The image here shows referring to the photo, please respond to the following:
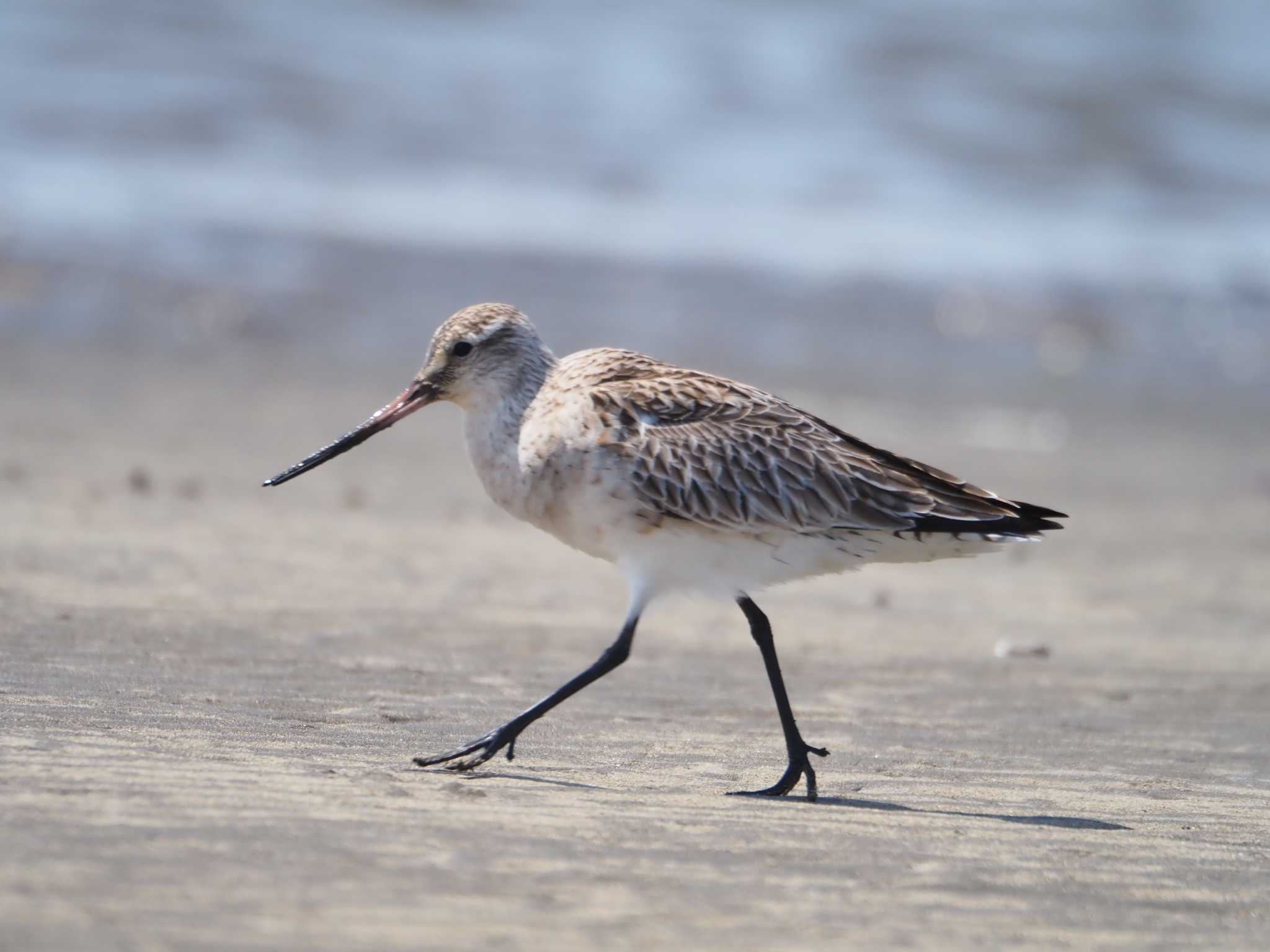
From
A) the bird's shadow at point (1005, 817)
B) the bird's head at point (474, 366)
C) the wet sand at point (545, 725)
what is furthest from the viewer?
the bird's head at point (474, 366)

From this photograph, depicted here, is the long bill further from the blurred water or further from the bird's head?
the blurred water

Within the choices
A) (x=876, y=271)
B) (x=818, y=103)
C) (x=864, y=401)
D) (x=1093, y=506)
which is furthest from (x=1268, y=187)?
(x=1093, y=506)

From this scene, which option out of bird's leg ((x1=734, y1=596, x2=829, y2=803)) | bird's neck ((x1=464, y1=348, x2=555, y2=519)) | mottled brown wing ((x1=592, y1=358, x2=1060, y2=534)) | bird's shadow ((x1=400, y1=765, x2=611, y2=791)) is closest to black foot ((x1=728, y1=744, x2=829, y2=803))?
bird's leg ((x1=734, y1=596, x2=829, y2=803))

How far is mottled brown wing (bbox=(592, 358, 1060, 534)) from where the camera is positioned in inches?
198

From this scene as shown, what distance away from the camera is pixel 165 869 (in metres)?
3.37

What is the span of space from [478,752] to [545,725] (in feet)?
2.25

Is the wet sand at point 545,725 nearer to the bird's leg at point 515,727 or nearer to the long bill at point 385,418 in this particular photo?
the bird's leg at point 515,727

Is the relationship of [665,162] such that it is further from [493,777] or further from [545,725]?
[493,777]

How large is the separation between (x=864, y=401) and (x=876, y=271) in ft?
15.7

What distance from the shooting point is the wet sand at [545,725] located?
11.3 ft

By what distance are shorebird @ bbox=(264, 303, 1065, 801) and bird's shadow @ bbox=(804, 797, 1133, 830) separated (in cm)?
30

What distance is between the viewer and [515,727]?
184 inches

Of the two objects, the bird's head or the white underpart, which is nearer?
the white underpart

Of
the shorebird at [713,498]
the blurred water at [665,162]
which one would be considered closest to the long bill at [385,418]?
the shorebird at [713,498]
